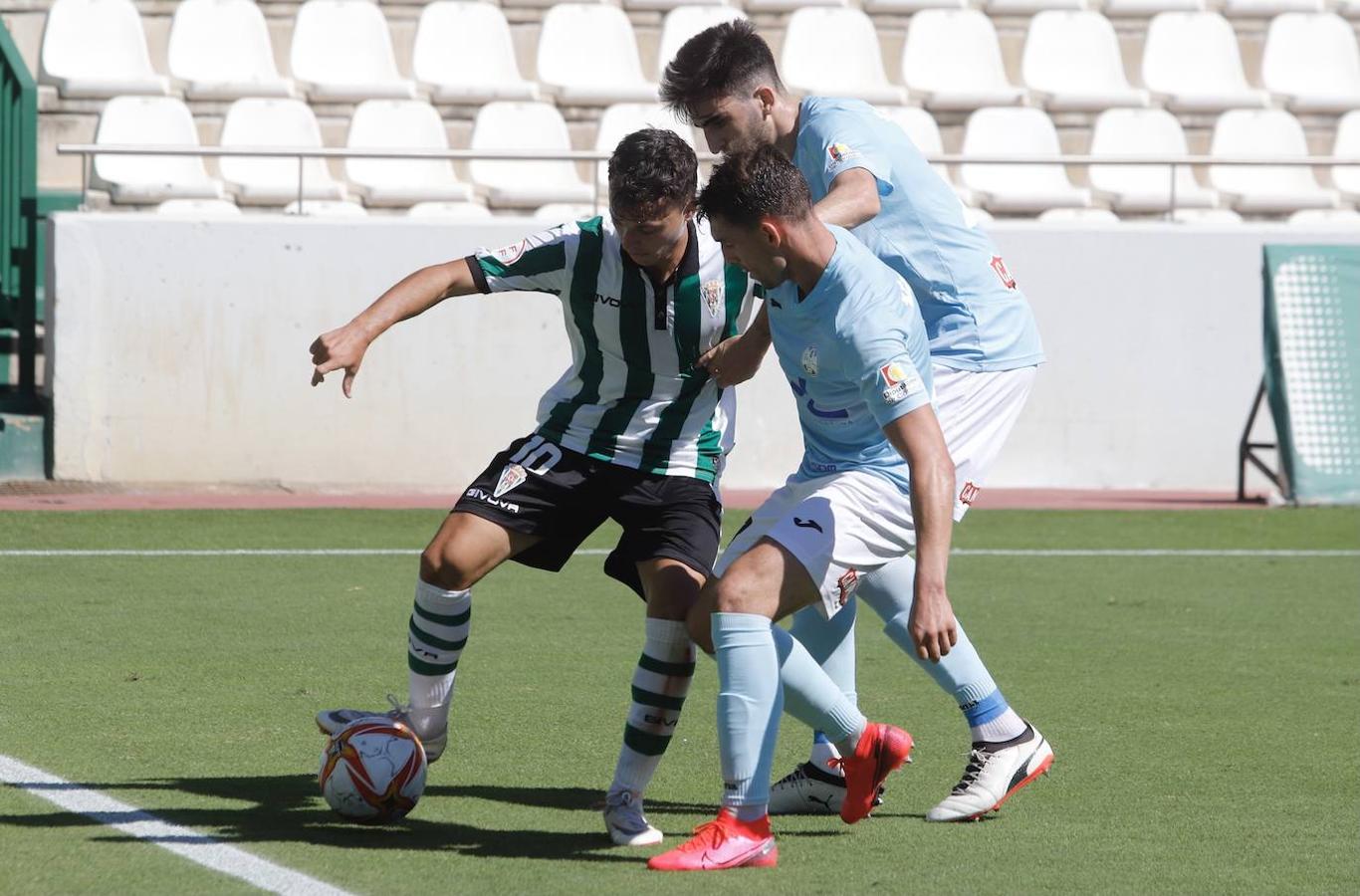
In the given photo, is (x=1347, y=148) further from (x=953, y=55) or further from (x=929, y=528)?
(x=929, y=528)

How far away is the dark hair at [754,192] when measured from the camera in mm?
A: 3939

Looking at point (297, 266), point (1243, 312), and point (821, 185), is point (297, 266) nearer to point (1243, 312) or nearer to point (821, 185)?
point (1243, 312)

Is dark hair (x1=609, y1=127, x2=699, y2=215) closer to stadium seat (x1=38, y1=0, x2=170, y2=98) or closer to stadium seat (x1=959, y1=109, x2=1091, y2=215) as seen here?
stadium seat (x1=959, y1=109, x2=1091, y2=215)

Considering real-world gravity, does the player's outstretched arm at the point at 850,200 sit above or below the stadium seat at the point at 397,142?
above

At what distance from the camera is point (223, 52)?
1402 cm

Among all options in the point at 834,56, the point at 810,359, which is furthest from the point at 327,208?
the point at 810,359

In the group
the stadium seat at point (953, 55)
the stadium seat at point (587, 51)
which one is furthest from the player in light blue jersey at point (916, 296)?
the stadium seat at point (953, 55)

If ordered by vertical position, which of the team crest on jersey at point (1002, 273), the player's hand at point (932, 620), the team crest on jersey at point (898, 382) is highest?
the team crest on jersey at point (1002, 273)

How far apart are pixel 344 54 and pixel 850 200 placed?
A: 10483 millimetres

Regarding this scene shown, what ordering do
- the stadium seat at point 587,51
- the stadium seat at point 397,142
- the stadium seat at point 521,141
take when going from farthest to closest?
the stadium seat at point 587,51 < the stadium seat at point 521,141 < the stadium seat at point 397,142

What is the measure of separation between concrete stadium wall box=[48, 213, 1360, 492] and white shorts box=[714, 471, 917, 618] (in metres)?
7.57

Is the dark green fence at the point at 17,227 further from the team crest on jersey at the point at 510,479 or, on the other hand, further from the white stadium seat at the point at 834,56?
the team crest on jersey at the point at 510,479

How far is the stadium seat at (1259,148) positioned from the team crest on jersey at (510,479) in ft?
36.7

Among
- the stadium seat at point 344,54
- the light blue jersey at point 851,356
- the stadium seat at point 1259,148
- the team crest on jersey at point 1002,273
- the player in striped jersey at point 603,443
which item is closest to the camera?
the light blue jersey at point 851,356
